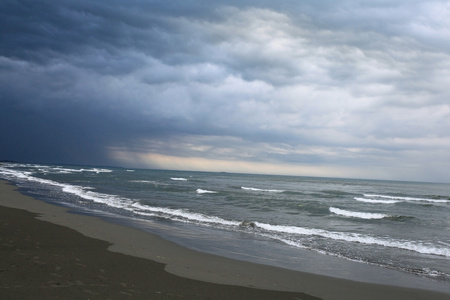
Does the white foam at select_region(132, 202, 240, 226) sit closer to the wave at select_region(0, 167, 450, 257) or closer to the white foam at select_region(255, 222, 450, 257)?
the wave at select_region(0, 167, 450, 257)

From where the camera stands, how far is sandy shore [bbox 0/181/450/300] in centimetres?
520

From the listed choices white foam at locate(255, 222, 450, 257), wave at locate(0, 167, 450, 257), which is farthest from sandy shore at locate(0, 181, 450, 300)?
white foam at locate(255, 222, 450, 257)

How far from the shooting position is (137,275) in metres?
6.20

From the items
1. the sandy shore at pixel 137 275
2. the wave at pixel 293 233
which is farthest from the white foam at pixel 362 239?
the sandy shore at pixel 137 275

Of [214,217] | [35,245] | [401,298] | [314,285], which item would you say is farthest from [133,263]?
[214,217]

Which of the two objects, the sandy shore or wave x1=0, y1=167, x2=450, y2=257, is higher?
the sandy shore

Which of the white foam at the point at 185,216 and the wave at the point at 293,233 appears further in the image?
the white foam at the point at 185,216

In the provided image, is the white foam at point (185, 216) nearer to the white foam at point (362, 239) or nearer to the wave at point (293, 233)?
the wave at point (293, 233)

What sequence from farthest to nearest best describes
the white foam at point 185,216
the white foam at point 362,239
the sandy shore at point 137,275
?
the white foam at point 185,216 < the white foam at point 362,239 < the sandy shore at point 137,275

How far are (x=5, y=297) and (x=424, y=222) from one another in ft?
70.3

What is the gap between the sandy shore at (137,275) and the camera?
5203 millimetres

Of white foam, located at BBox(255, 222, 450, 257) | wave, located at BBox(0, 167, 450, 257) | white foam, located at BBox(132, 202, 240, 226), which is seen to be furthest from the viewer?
white foam, located at BBox(132, 202, 240, 226)

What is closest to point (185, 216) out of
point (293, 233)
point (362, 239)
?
point (293, 233)

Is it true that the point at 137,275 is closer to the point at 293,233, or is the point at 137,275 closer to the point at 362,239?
the point at 293,233
